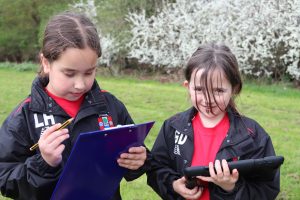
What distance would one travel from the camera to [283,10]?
41.6ft

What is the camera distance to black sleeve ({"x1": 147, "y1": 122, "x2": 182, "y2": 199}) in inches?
96.5

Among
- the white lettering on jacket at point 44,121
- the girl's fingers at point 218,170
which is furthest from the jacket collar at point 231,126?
the white lettering on jacket at point 44,121

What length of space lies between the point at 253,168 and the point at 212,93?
1.53 ft

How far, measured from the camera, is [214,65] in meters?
2.34

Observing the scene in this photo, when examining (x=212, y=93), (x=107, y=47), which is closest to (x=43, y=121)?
(x=212, y=93)

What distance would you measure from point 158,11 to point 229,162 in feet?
47.8

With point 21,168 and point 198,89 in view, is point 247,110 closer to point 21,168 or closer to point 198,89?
point 198,89

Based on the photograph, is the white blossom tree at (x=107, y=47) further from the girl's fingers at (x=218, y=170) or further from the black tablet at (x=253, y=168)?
the girl's fingers at (x=218, y=170)

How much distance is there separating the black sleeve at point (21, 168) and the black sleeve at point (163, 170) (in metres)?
0.61

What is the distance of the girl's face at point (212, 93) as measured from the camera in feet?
7.54

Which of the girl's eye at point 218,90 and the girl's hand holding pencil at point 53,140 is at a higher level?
the girl's eye at point 218,90

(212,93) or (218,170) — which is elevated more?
(212,93)

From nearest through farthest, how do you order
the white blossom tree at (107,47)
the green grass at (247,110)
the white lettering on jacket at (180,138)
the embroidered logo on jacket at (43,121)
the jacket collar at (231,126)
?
1. the embroidered logo on jacket at (43,121)
2. the jacket collar at (231,126)
3. the white lettering on jacket at (180,138)
4. the green grass at (247,110)
5. the white blossom tree at (107,47)

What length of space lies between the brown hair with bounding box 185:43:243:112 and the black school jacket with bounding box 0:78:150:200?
20.3 inches
